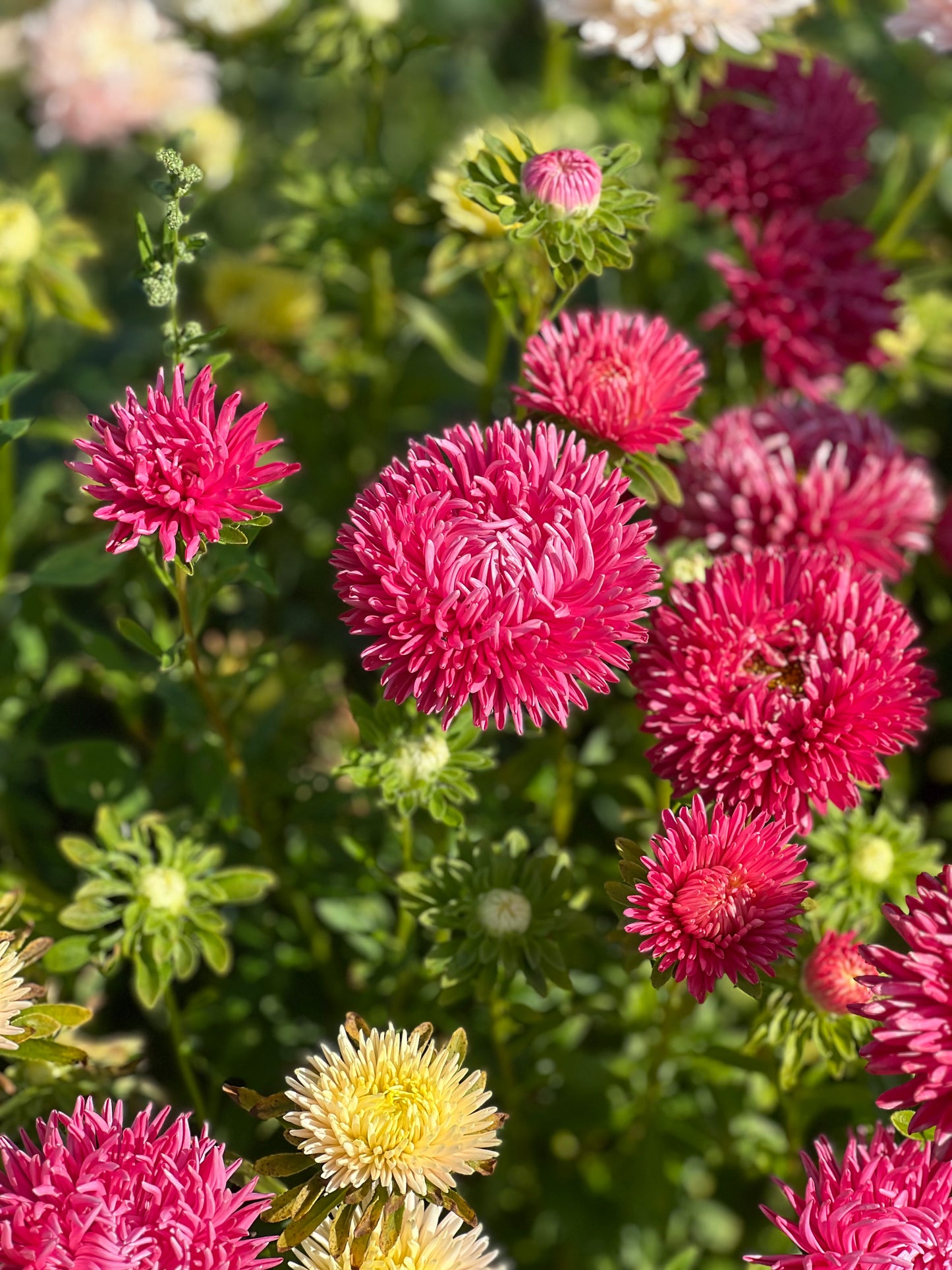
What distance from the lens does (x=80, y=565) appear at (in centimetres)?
140

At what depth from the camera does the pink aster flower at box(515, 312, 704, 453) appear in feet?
3.61

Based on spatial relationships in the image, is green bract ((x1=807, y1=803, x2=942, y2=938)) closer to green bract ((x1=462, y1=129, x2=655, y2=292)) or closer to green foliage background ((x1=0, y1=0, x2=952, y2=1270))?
green foliage background ((x1=0, y1=0, x2=952, y2=1270))

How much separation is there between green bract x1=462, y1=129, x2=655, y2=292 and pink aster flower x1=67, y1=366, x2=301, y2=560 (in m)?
0.29

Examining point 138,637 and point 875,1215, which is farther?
point 138,637

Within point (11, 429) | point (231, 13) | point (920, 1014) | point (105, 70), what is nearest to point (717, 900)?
point (920, 1014)

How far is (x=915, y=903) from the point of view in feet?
2.98

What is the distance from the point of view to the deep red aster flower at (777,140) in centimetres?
150

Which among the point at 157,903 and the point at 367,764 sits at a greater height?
the point at 367,764

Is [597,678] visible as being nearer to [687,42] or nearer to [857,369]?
[687,42]

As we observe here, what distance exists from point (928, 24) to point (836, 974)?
1102 millimetres

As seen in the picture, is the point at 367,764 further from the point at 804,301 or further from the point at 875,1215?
the point at 804,301

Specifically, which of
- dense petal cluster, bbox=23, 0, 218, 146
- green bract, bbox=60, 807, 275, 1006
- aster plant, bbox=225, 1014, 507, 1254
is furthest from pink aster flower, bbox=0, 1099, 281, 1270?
dense petal cluster, bbox=23, 0, 218, 146

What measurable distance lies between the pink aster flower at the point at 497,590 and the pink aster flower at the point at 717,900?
0.13 meters

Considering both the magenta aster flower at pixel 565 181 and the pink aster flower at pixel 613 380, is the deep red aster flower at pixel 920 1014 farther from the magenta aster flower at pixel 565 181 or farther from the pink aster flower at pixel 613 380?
the magenta aster flower at pixel 565 181
